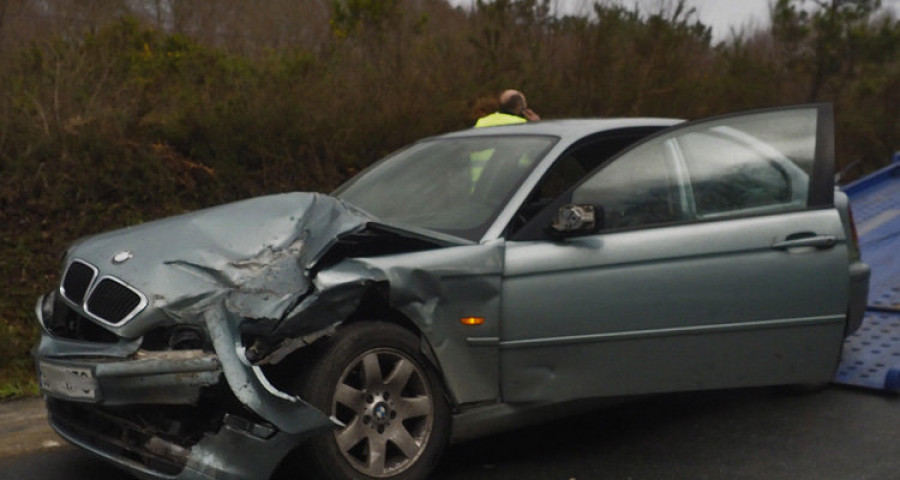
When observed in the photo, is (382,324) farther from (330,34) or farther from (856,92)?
(856,92)

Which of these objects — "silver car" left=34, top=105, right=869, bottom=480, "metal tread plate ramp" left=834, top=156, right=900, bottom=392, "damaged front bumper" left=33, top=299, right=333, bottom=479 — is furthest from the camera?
"metal tread plate ramp" left=834, top=156, right=900, bottom=392

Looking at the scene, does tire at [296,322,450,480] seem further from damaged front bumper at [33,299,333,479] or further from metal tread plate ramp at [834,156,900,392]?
metal tread plate ramp at [834,156,900,392]

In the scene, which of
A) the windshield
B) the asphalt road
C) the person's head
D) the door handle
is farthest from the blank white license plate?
the person's head

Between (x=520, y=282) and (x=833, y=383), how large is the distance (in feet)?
8.11

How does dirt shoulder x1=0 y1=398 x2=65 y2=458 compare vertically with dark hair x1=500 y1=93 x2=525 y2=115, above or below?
below

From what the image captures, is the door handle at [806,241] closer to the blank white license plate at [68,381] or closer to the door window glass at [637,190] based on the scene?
the door window glass at [637,190]

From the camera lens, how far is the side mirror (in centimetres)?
459

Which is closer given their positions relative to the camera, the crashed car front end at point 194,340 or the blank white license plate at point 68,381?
the crashed car front end at point 194,340

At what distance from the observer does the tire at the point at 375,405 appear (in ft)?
13.3

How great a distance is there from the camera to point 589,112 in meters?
12.2

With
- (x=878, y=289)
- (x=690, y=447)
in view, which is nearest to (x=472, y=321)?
(x=690, y=447)

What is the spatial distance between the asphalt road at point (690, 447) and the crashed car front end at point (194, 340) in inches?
27.5

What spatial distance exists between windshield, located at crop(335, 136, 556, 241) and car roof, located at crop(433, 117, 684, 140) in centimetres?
8

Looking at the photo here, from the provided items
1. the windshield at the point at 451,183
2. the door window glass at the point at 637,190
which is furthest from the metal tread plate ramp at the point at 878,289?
the windshield at the point at 451,183
